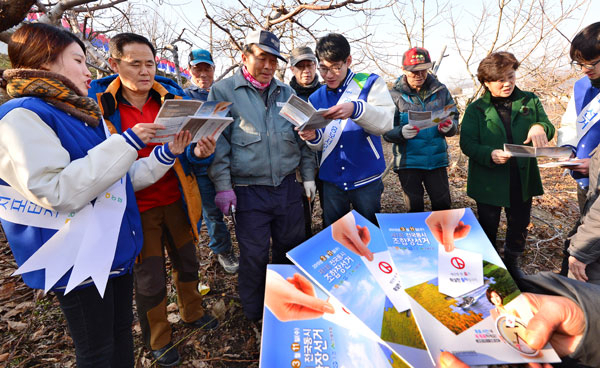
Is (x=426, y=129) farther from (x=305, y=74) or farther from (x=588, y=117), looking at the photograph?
(x=305, y=74)

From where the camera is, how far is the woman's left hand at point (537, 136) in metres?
2.32

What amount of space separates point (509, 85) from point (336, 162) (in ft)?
5.19

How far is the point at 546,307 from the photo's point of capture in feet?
3.36

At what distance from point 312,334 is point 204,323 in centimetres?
161

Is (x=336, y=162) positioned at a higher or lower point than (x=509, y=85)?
lower

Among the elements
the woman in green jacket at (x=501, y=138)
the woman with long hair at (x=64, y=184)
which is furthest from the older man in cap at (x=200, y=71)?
the woman in green jacket at (x=501, y=138)

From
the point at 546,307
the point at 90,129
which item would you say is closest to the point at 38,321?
the point at 90,129

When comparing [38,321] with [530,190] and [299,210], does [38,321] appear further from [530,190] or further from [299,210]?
[530,190]

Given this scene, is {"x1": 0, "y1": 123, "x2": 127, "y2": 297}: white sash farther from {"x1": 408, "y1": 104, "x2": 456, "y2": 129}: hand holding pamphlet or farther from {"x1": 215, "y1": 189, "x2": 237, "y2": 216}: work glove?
{"x1": 408, "y1": 104, "x2": 456, "y2": 129}: hand holding pamphlet

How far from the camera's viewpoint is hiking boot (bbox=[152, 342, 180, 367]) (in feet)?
6.71

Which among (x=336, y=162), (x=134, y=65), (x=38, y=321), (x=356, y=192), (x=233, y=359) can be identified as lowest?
(x=233, y=359)

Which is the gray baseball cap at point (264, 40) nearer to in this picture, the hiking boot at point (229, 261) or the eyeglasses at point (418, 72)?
the eyeglasses at point (418, 72)

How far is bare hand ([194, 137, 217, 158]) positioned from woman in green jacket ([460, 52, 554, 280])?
2222 millimetres

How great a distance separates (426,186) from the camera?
10.0ft
